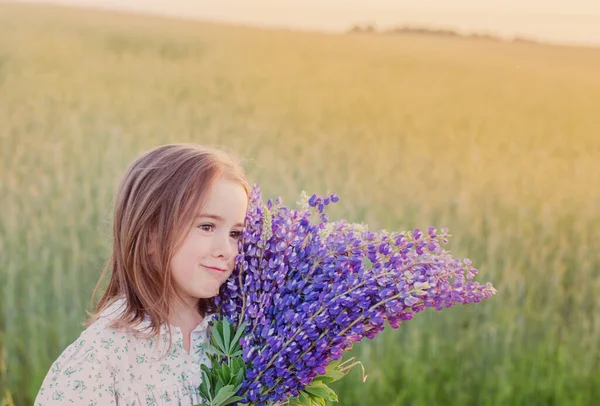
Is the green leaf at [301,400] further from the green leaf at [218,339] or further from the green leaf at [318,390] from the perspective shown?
the green leaf at [218,339]

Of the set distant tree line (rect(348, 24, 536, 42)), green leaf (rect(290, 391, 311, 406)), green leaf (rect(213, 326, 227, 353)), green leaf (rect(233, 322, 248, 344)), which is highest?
distant tree line (rect(348, 24, 536, 42))

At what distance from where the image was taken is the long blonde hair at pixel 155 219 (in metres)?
1.65

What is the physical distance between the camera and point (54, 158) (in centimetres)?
390

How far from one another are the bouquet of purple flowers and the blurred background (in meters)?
0.91

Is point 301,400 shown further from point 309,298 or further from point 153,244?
point 153,244

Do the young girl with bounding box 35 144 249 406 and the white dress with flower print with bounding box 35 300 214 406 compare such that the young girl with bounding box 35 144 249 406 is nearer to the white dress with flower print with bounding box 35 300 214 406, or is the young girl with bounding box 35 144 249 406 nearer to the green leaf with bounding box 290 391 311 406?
the white dress with flower print with bounding box 35 300 214 406

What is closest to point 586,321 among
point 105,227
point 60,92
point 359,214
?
point 359,214

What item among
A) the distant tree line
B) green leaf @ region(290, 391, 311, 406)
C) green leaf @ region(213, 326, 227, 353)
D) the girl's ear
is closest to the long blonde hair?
the girl's ear

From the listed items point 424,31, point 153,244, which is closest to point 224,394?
point 153,244

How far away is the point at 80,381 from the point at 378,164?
262 cm

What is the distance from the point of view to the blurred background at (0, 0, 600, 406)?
3314 mm

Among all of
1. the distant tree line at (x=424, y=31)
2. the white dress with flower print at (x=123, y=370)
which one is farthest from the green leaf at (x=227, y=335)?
the distant tree line at (x=424, y=31)

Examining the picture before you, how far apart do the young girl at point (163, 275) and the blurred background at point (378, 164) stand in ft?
2.69

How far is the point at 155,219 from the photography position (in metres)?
1.70
